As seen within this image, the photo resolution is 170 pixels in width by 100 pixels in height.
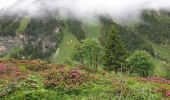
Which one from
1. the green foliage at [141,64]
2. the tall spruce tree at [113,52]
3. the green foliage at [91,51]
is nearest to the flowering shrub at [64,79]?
the tall spruce tree at [113,52]

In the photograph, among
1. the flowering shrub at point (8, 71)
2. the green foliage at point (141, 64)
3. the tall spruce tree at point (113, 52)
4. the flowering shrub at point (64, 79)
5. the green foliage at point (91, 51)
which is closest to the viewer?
the flowering shrub at point (64, 79)

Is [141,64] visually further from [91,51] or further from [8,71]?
[8,71]

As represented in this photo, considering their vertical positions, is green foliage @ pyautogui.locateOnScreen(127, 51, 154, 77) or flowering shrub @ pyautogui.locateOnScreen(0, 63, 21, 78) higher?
flowering shrub @ pyautogui.locateOnScreen(0, 63, 21, 78)

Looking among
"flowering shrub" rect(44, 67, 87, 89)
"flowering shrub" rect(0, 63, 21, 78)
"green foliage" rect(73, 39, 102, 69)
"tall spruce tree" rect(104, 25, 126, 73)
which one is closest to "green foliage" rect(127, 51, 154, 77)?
"green foliage" rect(73, 39, 102, 69)

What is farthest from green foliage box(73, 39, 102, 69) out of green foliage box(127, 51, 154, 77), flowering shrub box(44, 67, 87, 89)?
flowering shrub box(44, 67, 87, 89)

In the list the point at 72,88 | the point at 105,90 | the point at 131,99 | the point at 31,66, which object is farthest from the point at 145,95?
the point at 31,66

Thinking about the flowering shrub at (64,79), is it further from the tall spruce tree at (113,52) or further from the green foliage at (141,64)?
the green foliage at (141,64)

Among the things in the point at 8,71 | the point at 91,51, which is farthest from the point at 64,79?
the point at 91,51

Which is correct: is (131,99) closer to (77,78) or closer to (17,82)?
(77,78)

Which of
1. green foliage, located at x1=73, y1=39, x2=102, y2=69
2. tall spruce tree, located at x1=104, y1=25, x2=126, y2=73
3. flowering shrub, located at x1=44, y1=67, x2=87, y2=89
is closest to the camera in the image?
flowering shrub, located at x1=44, y1=67, x2=87, y2=89

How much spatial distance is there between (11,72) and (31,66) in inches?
204

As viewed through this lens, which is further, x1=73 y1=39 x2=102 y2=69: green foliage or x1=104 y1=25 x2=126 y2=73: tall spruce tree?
x1=73 y1=39 x2=102 y2=69: green foliage

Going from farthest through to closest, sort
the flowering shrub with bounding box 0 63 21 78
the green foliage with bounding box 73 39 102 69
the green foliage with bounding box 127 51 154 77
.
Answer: the green foliage with bounding box 73 39 102 69
the green foliage with bounding box 127 51 154 77
the flowering shrub with bounding box 0 63 21 78

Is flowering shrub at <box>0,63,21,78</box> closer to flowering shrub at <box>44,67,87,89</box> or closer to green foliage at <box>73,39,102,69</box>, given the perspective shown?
flowering shrub at <box>44,67,87,89</box>
